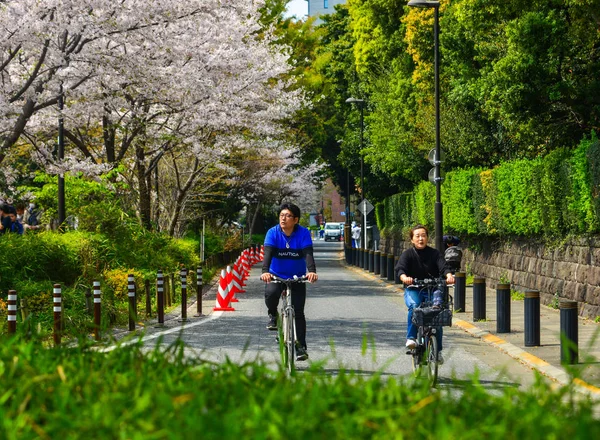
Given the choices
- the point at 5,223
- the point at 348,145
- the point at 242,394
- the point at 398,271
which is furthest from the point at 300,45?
the point at 242,394

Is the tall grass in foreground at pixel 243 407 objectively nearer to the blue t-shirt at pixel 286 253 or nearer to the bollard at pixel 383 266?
the blue t-shirt at pixel 286 253

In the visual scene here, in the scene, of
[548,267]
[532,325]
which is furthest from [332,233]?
[532,325]

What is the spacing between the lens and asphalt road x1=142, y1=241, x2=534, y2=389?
36.2 ft

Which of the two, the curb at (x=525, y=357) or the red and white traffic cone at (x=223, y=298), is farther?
the red and white traffic cone at (x=223, y=298)

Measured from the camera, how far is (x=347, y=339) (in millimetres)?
14359

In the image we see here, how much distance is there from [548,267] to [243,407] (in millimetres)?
17788

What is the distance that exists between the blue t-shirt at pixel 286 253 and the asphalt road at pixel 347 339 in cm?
91

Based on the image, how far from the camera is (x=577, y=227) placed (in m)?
19.2

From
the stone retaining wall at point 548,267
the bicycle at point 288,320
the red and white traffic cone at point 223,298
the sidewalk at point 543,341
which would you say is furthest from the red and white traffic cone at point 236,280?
the bicycle at point 288,320

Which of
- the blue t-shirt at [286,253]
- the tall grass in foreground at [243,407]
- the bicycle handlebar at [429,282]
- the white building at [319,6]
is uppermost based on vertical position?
the white building at [319,6]

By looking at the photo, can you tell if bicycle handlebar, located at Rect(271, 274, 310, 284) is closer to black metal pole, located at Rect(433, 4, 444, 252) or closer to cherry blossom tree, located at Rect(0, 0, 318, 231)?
cherry blossom tree, located at Rect(0, 0, 318, 231)

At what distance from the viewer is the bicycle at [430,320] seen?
9.87 meters

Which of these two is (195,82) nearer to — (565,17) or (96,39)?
(96,39)

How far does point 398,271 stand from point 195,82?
42.7 feet
